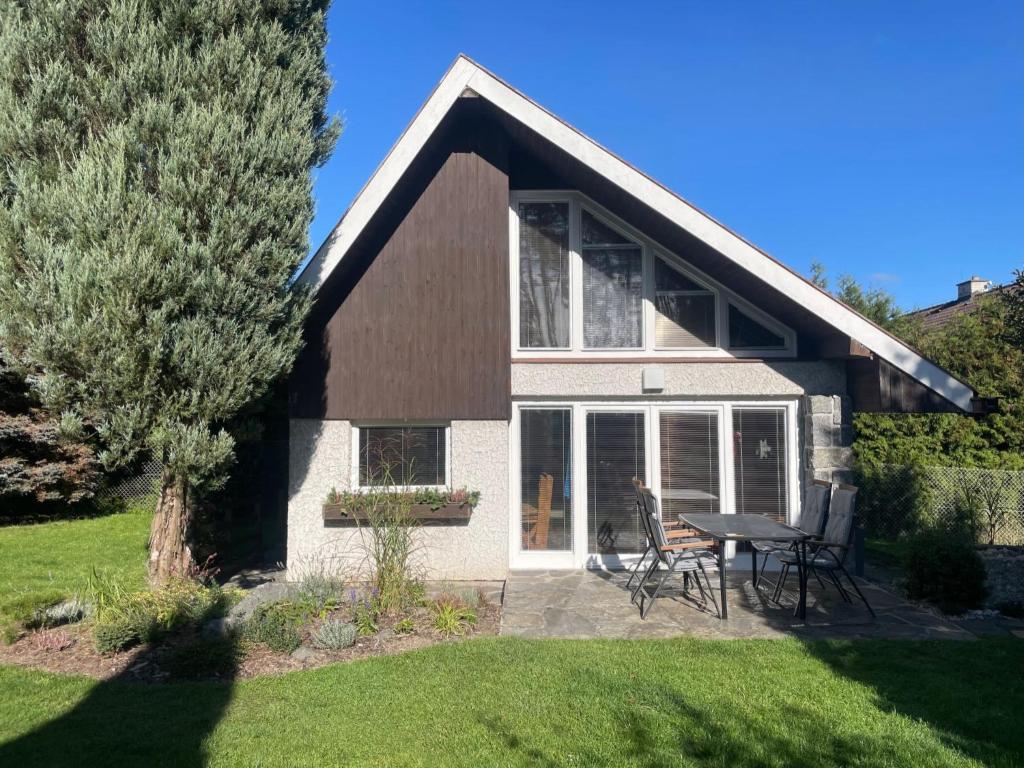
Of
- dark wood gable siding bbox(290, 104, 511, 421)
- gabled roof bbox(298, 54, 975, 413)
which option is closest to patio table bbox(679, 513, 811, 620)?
gabled roof bbox(298, 54, 975, 413)

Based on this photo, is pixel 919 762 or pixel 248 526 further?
pixel 248 526

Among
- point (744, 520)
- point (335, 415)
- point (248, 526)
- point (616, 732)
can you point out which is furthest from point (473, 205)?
→ point (616, 732)

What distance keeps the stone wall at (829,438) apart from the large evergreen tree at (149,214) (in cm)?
612

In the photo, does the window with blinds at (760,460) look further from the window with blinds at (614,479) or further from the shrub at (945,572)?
the shrub at (945,572)

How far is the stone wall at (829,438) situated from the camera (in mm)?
7758

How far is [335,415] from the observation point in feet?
25.2

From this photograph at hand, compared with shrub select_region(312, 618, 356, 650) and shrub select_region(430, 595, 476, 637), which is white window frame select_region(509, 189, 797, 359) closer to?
shrub select_region(430, 595, 476, 637)

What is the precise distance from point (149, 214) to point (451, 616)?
4268 mm

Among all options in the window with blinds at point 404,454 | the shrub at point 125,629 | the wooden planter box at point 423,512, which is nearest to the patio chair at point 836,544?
the wooden planter box at point 423,512

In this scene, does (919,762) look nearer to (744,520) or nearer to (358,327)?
(744,520)

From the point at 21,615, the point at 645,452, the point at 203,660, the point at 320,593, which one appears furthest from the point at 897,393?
the point at 21,615

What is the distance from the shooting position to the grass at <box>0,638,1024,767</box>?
3580 millimetres

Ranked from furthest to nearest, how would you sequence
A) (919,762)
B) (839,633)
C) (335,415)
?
(335,415), (839,633), (919,762)

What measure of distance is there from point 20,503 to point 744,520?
12.5 m
